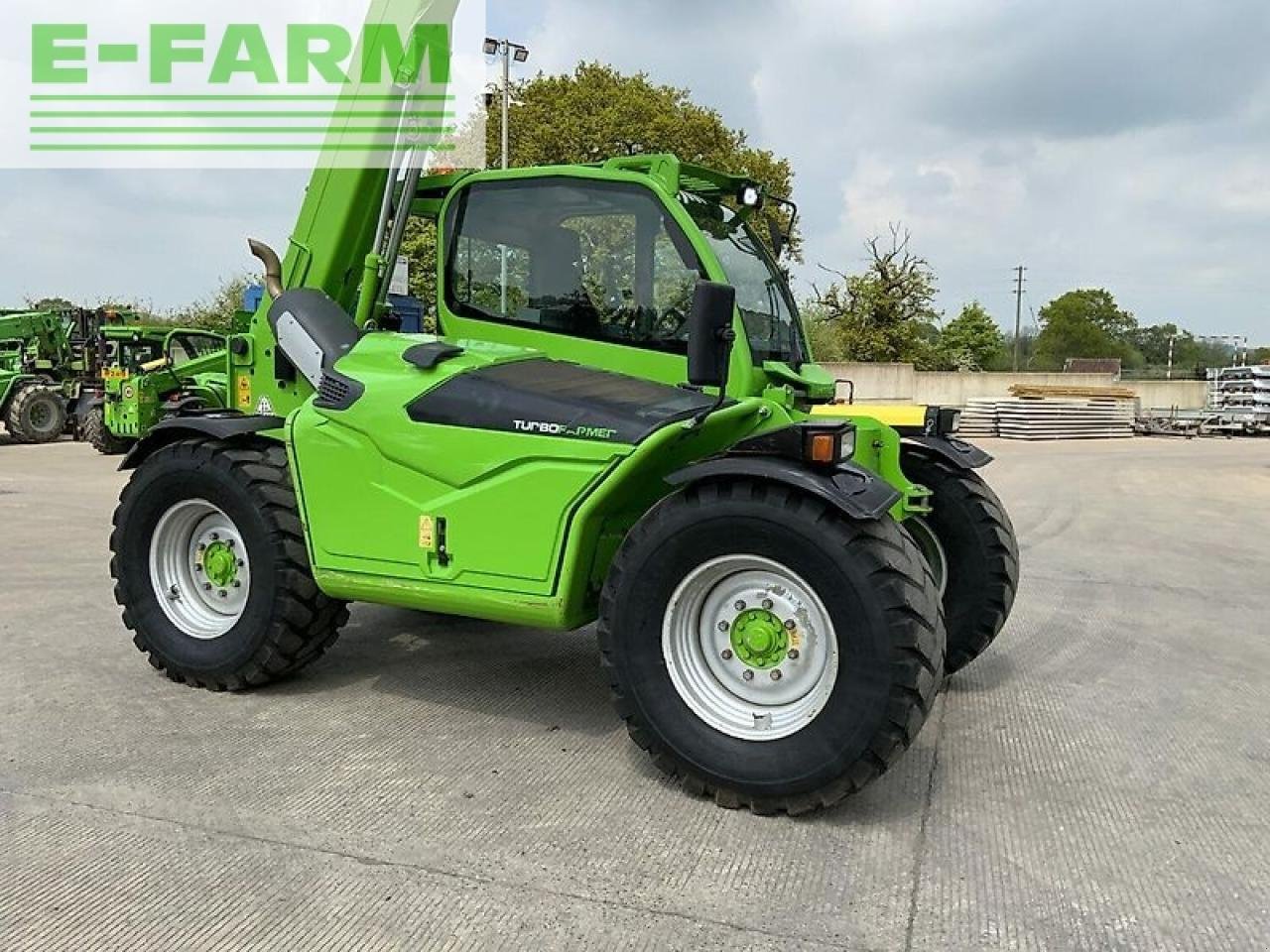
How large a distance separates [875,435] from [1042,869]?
1919 mm

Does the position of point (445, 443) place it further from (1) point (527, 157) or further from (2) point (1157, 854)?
(1) point (527, 157)

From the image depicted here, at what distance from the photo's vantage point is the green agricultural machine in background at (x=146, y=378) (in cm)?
1417

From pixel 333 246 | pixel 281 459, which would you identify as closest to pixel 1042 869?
pixel 281 459

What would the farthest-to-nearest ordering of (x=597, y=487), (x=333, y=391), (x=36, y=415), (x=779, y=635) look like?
(x=36, y=415), (x=333, y=391), (x=597, y=487), (x=779, y=635)

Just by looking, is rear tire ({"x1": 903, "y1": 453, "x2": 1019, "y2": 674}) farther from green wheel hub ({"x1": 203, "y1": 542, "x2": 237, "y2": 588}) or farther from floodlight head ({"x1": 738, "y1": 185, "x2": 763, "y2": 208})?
green wheel hub ({"x1": 203, "y1": 542, "x2": 237, "y2": 588})

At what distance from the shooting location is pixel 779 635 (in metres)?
3.46

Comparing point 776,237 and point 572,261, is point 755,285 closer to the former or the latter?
point 572,261

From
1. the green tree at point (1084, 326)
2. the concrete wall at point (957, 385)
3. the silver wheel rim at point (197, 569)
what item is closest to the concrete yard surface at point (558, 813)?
the silver wheel rim at point (197, 569)

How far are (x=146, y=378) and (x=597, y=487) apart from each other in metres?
13.0

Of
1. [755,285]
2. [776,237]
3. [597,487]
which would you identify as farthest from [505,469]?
[776,237]

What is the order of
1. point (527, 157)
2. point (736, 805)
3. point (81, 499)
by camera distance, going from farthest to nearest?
point (527, 157)
point (81, 499)
point (736, 805)

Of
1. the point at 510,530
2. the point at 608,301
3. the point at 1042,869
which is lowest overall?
the point at 1042,869

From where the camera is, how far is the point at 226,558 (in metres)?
4.67

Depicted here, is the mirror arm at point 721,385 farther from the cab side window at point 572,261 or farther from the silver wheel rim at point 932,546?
the silver wheel rim at point 932,546
